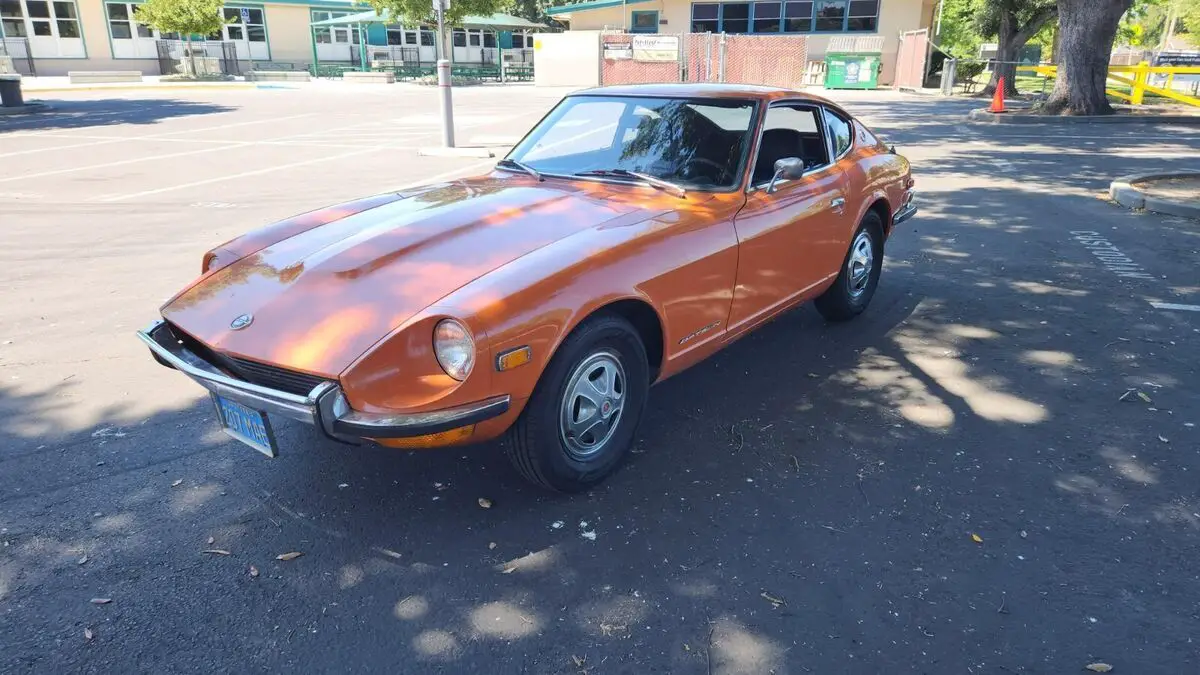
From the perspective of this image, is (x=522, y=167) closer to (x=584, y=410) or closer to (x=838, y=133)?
(x=584, y=410)

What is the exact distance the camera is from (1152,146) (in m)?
14.2

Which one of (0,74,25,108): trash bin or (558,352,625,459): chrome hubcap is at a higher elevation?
(0,74,25,108): trash bin

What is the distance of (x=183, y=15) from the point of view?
33.9 meters

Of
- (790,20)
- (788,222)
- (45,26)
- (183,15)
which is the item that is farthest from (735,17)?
(788,222)

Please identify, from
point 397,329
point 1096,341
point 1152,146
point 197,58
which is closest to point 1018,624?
point 397,329

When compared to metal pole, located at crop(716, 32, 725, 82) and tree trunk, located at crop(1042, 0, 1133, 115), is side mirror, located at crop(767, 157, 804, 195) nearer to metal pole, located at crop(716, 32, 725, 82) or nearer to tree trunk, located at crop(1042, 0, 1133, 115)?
tree trunk, located at crop(1042, 0, 1133, 115)

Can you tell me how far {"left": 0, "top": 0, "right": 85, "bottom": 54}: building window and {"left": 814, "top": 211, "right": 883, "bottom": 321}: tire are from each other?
4416cm

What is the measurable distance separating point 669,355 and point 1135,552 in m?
1.93

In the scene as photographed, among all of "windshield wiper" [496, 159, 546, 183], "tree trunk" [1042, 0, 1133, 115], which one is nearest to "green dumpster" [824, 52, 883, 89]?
"tree trunk" [1042, 0, 1133, 115]

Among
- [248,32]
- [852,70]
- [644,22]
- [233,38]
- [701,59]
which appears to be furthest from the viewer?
[644,22]

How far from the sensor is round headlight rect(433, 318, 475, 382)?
2.74 meters

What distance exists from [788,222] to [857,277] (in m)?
1.38

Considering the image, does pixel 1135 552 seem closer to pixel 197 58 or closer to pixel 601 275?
pixel 601 275

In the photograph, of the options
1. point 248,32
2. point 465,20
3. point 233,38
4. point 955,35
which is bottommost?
point 233,38
